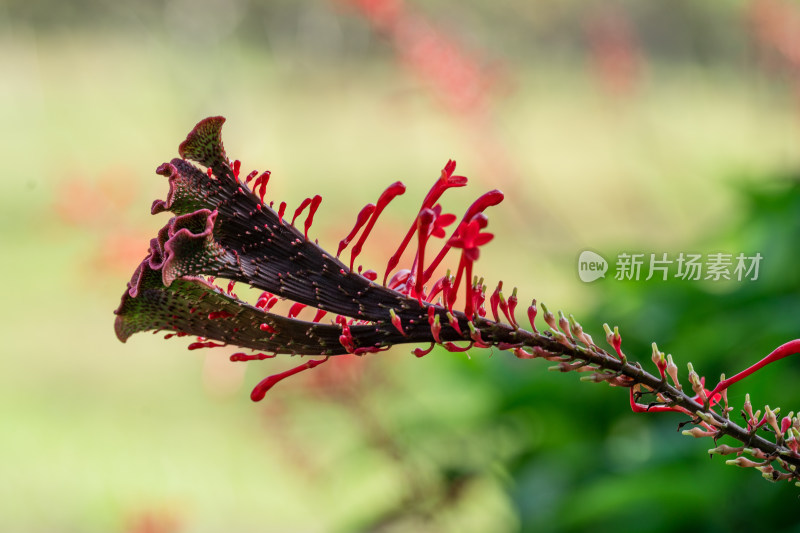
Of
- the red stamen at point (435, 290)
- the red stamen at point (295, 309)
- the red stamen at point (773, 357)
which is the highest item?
the red stamen at point (295, 309)

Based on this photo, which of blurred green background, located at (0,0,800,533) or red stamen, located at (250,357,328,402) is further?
blurred green background, located at (0,0,800,533)

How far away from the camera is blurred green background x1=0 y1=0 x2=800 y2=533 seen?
169 centimetres

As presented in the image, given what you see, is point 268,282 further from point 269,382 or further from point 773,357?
point 773,357

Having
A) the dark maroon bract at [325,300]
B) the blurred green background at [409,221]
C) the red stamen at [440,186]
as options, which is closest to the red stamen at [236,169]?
the dark maroon bract at [325,300]

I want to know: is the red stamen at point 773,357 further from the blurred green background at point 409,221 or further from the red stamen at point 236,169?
the blurred green background at point 409,221

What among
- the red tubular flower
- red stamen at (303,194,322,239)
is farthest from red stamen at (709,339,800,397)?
red stamen at (303,194,322,239)

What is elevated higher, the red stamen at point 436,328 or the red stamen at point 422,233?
the red stamen at point 422,233

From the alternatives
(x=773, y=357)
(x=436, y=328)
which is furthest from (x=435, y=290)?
(x=773, y=357)

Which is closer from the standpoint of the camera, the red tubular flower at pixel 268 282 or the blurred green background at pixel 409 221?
the red tubular flower at pixel 268 282

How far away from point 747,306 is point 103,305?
4.37 m

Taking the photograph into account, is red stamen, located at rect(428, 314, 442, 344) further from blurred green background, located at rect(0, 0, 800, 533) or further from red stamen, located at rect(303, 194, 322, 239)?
blurred green background, located at rect(0, 0, 800, 533)

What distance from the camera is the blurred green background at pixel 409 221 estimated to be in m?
1.69

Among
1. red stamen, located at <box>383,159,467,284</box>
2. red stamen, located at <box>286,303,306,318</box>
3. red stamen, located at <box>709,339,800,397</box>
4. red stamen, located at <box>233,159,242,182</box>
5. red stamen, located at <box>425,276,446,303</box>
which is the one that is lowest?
red stamen, located at <box>709,339,800,397</box>

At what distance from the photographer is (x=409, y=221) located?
3098 millimetres
